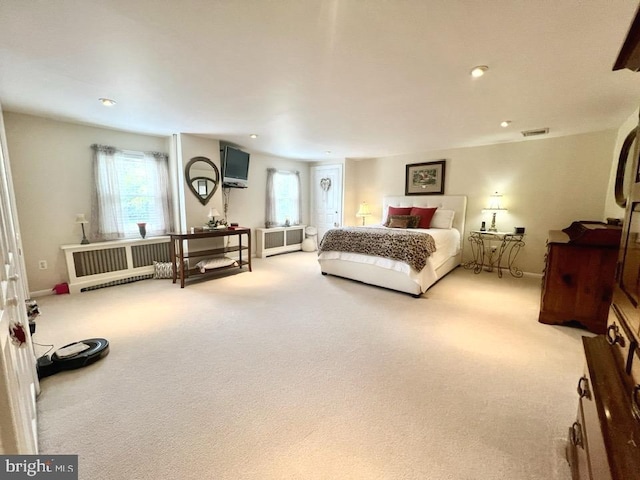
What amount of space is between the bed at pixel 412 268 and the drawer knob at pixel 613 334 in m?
2.25

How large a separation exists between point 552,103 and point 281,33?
2806mm

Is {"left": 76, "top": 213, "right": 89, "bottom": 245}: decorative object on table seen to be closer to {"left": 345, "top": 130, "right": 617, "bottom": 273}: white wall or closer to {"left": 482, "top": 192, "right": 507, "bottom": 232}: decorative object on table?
{"left": 345, "top": 130, "right": 617, "bottom": 273}: white wall

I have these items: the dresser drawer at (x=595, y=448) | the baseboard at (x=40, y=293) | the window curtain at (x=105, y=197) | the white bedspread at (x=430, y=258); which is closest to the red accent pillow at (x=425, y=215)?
the white bedspread at (x=430, y=258)

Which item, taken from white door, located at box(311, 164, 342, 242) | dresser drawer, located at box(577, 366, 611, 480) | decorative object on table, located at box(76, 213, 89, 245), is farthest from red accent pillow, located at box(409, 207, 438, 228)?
decorative object on table, located at box(76, 213, 89, 245)

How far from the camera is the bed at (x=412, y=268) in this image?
3.42 m

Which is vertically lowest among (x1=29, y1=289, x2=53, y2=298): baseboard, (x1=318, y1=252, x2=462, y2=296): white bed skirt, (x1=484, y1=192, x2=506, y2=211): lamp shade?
(x1=29, y1=289, x2=53, y2=298): baseboard

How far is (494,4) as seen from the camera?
132 cm

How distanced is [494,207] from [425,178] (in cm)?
138

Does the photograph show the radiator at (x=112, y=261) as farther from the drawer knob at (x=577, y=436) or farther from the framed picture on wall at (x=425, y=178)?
the drawer knob at (x=577, y=436)

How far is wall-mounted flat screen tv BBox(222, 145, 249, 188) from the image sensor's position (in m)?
4.59

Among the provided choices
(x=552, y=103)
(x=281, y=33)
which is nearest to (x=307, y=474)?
(x=281, y=33)

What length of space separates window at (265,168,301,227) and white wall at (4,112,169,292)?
2.98 m

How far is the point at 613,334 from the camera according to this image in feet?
3.22

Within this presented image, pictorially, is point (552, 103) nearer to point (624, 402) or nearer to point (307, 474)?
point (624, 402)
